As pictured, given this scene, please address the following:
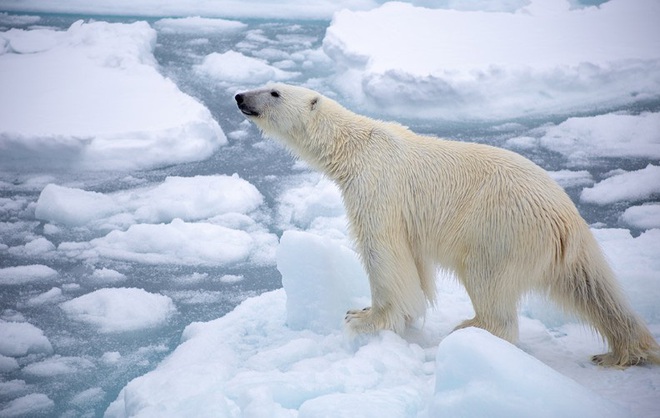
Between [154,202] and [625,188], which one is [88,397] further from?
[625,188]

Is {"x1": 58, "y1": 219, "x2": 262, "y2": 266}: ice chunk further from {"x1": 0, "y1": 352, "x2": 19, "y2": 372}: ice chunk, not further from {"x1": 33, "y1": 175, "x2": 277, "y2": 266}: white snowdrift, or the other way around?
{"x1": 0, "y1": 352, "x2": 19, "y2": 372}: ice chunk

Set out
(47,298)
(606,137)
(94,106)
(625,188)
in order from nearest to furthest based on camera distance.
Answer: (47,298), (625,188), (606,137), (94,106)

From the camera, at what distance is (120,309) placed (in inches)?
141

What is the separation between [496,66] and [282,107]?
3430 mm

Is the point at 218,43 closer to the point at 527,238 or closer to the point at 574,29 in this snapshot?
the point at 574,29

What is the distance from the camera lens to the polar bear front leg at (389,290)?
2740mm

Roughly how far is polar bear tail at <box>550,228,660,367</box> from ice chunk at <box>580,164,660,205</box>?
7.21ft

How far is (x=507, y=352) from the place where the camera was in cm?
188

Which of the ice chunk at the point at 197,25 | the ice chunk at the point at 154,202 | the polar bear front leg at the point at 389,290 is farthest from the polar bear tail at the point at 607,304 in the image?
the ice chunk at the point at 197,25

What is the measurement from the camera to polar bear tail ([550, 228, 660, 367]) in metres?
2.49

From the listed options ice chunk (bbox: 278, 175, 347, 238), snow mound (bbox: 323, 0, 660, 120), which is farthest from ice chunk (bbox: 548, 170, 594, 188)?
ice chunk (bbox: 278, 175, 347, 238)

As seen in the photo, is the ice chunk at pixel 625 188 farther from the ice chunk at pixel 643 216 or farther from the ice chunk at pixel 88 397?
the ice chunk at pixel 88 397

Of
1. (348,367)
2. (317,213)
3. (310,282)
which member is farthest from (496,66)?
(348,367)

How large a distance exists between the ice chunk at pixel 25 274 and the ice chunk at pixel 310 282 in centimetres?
173
